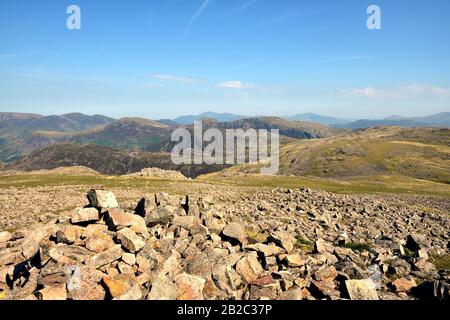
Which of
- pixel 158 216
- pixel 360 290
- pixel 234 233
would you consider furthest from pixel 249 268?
pixel 158 216

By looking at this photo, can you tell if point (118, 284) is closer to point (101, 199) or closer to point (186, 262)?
point (186, 262)

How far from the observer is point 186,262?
17.0 metres

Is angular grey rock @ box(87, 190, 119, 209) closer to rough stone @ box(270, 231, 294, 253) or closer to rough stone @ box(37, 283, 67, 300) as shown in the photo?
rough stone @ box(37, 283, 67, 300)

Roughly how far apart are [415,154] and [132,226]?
20039 cm

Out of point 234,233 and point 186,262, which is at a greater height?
point 234,233

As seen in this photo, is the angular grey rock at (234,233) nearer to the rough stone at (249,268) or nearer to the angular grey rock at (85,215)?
the rough stone at (249,268)

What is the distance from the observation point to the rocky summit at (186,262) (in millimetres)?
14328

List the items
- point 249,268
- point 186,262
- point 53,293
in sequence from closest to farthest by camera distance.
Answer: point 53,293 < point 186,262 < point 249,268

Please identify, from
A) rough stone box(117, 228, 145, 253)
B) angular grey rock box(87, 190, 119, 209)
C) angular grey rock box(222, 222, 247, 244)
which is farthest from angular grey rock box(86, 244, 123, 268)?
angular grey rock box(222, 222, 247, 244)

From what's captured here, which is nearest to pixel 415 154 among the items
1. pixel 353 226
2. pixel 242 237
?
pixel 353 226

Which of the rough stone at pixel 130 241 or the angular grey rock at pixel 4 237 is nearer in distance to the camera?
the rough stone at pixel 130 241

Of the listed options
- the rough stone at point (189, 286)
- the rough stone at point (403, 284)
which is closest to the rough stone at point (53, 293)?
the rough stone at point (189, 286)

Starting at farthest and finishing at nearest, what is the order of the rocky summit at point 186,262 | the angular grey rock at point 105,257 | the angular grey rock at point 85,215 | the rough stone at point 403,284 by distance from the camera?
1. the angular grey rock at point 85,215
2. the rough stone at point 403,284
3. the angular grey rock at point 105,257
4. the rocky summit at point 186,262
